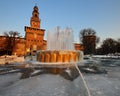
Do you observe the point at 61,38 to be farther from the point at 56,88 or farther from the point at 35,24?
the point at 35,24

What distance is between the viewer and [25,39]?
52000 mm

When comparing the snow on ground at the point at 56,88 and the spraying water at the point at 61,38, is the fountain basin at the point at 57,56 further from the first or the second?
the snow on ground at the point at 56,88

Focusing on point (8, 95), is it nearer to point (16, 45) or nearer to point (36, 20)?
point (16, 45)

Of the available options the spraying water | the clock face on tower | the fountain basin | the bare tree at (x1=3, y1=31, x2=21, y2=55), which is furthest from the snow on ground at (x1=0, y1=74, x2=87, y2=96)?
the clock face on tower

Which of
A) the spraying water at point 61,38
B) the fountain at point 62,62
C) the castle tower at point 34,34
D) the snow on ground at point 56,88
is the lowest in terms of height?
the snow on ground at point 56,88

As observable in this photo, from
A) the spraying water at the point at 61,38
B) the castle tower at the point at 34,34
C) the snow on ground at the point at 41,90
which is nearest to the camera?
the snow on ground at the point at 41,90

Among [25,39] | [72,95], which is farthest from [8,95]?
[25,39]

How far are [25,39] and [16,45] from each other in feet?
18.7

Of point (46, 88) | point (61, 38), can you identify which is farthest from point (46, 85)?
point (61, 38)

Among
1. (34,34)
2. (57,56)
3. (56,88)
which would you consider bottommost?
(56,88)

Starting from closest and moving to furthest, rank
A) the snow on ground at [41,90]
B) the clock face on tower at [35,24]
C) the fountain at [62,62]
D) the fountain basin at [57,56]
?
the snow on ground at [41,90] < the fountain at [62,62] < the fountain basin at [57,56] < the clock face on tower at [35,24]

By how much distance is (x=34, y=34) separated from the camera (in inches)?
Answer: 2169

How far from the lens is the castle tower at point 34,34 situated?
52.3 meters

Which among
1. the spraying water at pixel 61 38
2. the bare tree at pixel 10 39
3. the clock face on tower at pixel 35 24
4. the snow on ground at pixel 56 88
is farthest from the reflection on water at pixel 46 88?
the clock face on tower at pixel 35 24
